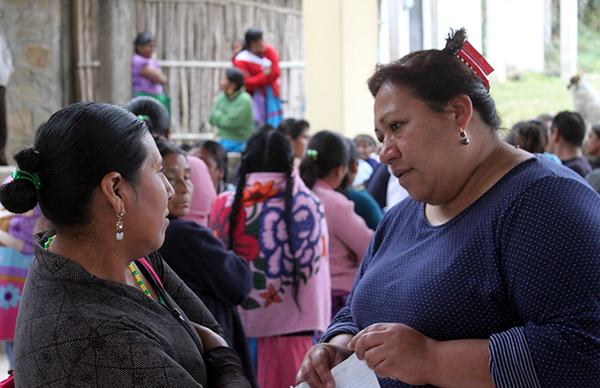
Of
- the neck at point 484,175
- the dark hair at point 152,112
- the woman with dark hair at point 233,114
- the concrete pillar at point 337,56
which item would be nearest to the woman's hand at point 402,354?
the neck at point 484,175

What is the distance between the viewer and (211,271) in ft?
9.07

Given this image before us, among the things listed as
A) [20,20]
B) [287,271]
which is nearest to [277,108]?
[20,20]

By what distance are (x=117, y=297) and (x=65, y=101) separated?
7865mm

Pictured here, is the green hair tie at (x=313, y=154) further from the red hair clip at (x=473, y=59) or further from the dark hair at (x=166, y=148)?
the red hair clip at (x=473, y=59)

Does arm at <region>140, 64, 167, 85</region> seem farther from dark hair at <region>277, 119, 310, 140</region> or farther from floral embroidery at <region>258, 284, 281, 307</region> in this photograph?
floral embroidery at <region>258, 284, 281, 307</region>

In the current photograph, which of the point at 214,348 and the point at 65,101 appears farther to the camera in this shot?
the point at 65,101

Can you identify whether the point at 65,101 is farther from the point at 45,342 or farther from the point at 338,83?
the point at 45,342

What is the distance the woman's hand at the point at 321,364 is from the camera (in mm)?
1798

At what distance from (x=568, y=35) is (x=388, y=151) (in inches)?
501

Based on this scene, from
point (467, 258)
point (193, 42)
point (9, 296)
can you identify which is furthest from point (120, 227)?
point (193, 42)

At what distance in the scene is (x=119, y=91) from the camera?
703 cm

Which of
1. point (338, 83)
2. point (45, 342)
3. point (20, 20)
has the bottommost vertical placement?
point (45, 342)

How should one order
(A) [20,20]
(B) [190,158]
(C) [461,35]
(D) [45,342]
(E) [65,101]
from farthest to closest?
1. (E) [65,101]
2. (A) [20,20]
3. (B) [190,158]
4. (C) [461,35]
5. (D) [45,342]

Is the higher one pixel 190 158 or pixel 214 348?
pixel 190 158
